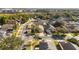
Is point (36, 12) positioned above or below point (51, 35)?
above
